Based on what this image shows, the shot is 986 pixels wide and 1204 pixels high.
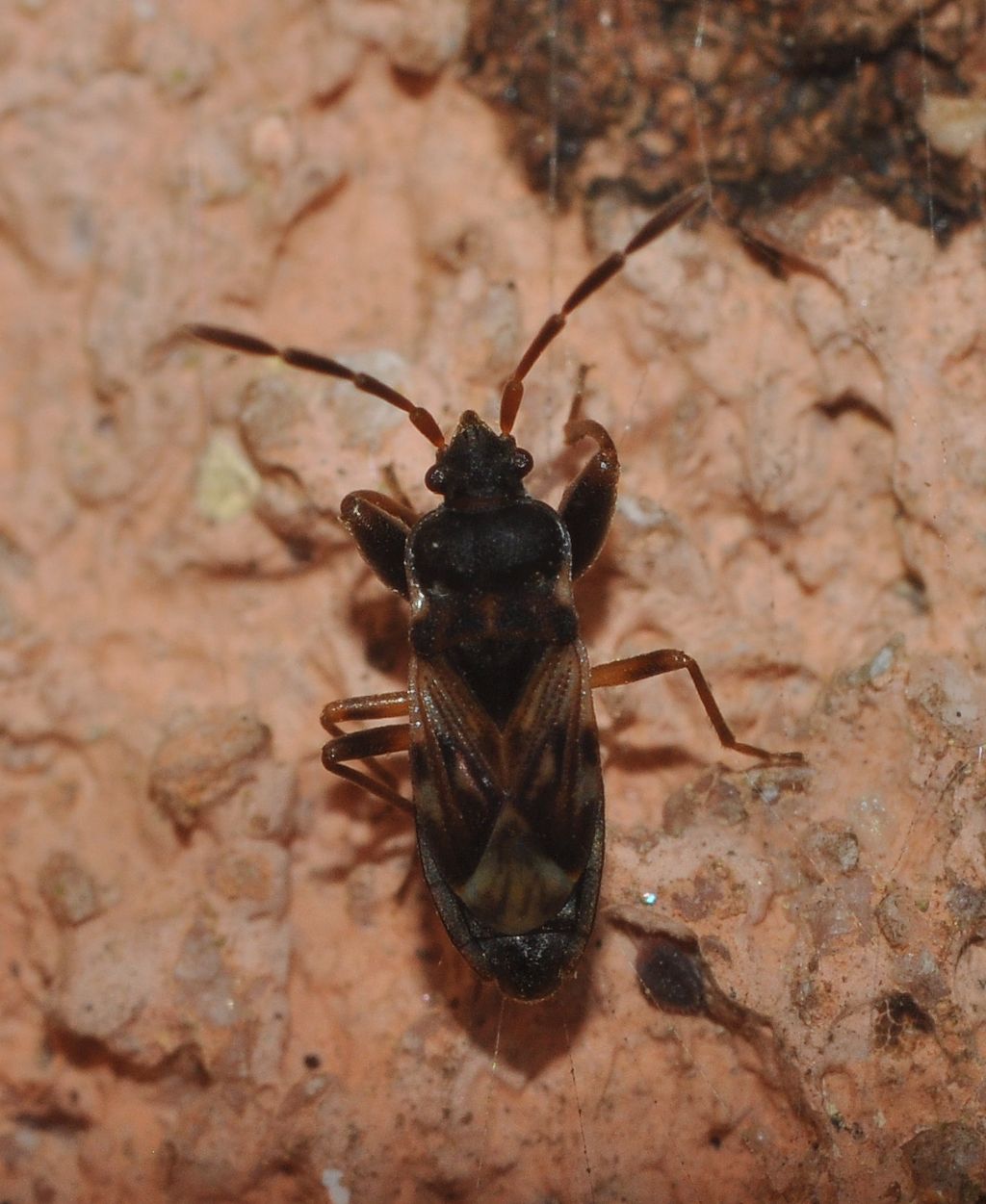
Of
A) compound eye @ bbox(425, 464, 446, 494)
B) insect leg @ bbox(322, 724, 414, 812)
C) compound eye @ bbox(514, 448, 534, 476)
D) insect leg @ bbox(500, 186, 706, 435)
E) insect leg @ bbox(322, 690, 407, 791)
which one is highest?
insect leg @ bbox(500, 186, 706, 435)

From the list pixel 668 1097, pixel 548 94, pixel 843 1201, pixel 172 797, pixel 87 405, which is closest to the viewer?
pixel 843 1201

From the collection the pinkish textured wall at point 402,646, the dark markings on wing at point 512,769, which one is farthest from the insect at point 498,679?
the pinkish textured wall at point 402,646

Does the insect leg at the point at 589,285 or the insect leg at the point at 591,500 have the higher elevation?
the insect leg at the point at 589,285

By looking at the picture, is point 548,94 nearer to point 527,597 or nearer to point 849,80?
point 849,80

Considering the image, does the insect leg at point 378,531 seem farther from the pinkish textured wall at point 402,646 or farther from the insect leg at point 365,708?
the insect leg at point 365,708

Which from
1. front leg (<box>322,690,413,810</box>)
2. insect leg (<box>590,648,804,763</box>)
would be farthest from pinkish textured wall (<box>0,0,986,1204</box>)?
front leg (<box>322,690,413,810</box>)

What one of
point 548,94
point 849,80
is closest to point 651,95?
point 548,94

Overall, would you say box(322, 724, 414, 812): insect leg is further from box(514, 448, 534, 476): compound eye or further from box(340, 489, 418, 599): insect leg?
box(514, 448, 534, 476): compound eye
